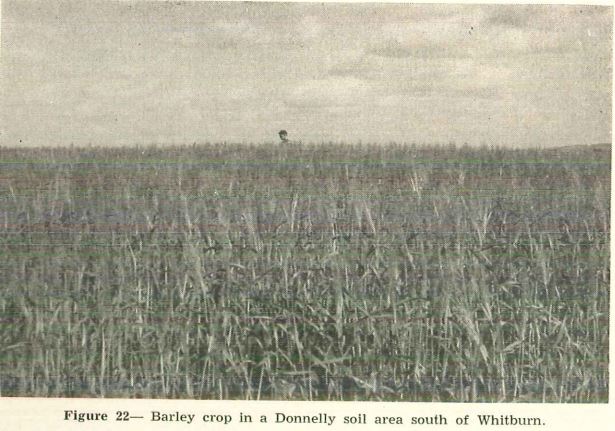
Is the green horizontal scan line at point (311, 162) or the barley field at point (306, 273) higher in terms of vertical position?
the green horizontal scan line at point (311, 162)

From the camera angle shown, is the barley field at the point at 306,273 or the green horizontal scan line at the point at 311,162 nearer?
the barley field at the point at 306,273

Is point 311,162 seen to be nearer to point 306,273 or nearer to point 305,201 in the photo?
point 305,201

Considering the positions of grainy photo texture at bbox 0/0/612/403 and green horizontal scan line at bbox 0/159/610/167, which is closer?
grainy photo texture at bbox 0/0/612/403

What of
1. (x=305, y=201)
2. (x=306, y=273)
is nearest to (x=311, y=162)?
(x=305, y=201)

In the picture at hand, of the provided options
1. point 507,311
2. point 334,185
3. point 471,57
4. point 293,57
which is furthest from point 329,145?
point 507,311

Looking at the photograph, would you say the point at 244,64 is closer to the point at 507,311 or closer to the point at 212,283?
the point at 212,283

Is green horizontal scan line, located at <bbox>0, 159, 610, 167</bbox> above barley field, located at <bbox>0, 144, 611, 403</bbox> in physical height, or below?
above
